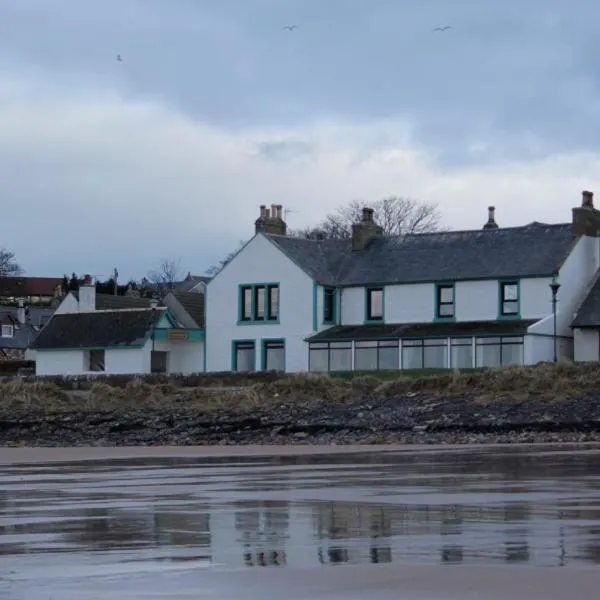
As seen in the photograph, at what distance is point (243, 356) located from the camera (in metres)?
65.4

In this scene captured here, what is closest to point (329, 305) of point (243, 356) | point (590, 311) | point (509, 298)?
point (243, 356)

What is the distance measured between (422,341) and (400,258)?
607 centimetres

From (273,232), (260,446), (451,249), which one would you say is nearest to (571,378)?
(260,446)

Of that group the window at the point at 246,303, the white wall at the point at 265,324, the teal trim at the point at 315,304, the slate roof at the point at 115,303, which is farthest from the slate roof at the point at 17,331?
the teal trim at the point at 315,304

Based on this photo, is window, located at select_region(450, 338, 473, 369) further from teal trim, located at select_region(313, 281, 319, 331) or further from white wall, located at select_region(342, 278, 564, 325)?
teal trim, located at select_region(313, 281, 319, 331)

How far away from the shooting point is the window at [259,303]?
64.7m

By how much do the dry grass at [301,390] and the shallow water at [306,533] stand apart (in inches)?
930

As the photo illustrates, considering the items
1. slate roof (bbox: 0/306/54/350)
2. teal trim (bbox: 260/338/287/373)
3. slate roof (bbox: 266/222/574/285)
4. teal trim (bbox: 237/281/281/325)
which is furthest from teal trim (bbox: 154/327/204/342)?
slate roof (bbox: 0/306/54/350)

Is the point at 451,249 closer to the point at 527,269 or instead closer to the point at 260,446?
the point at 527,269

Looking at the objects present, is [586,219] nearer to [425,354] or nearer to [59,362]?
[425,354]

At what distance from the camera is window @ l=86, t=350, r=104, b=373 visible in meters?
70.6

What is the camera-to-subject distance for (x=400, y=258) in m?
64.6

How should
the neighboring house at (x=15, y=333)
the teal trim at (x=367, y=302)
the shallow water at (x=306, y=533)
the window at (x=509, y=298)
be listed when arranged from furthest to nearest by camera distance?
the neighboring house at (x=15, y=333), the teal trim at (x=367, y=302), the window at (x=509, y=298), the shallow water at (x=306, y=533)

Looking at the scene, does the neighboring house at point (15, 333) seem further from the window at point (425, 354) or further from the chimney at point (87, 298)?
the window at point (425, 354)
